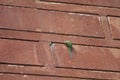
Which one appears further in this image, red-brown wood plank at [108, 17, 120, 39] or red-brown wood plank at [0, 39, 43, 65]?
red-brown wood plank at [108, 17, 120, 39]

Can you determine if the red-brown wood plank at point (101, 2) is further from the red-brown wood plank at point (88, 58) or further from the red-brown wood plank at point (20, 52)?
the red-brown wood plank at point (20, 52)

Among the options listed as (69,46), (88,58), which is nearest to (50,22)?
(69,46)

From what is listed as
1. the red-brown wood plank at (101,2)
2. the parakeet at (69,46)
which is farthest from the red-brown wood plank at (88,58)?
the red-brown wood plank at (101,2)

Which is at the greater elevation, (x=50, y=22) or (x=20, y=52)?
(x=50, y=22)

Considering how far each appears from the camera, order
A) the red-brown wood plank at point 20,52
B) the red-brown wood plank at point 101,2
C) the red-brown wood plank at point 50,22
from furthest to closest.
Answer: the red-brown wood plank at point 101,2, the red-brown wood plank at point 50,22, the red-brown wood plank at point 20,52

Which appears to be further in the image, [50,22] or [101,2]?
[101,2]

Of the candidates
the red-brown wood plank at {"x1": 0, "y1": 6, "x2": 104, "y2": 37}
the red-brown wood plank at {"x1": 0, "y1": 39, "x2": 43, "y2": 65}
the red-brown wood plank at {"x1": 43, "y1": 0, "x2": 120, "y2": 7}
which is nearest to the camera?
the red-brown wood plank at {"x1": 0, "y1": 39, "x2": 43, "y2": 65}

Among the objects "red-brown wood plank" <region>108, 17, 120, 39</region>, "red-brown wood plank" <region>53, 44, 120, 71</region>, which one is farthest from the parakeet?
"red-brown wood plank" <region>108, 17, 120, 39</region>

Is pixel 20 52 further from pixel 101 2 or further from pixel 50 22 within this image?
pixel 101 2

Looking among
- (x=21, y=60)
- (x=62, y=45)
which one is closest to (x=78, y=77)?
(x=62, y=45)

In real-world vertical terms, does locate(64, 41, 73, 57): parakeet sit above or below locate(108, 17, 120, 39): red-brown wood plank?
below

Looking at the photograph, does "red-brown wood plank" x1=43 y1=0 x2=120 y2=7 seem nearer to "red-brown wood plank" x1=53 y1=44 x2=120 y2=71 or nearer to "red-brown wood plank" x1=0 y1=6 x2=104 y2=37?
"red-brown wood plank" x1=0 y1=6 x2=104 y2=37

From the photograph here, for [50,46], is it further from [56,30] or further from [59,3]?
[59,3]
